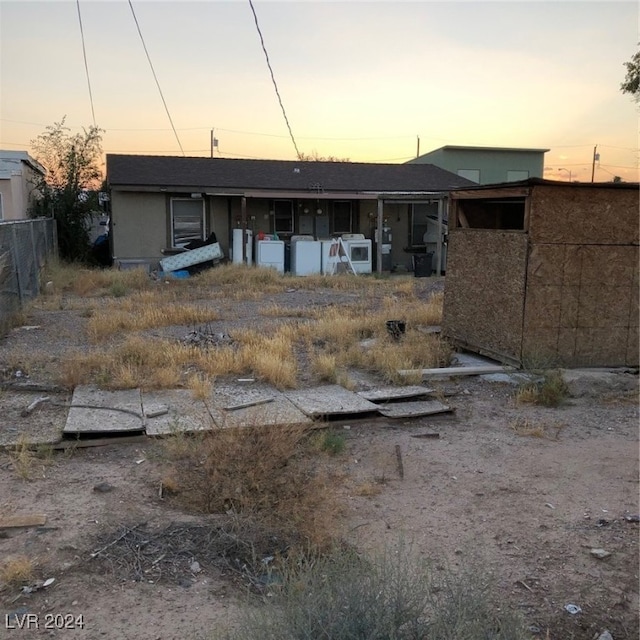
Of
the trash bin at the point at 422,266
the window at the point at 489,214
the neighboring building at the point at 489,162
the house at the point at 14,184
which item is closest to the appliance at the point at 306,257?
the trash bin at the point at 422,266

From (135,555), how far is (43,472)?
1.55 meters

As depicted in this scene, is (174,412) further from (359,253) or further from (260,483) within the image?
(359,253)

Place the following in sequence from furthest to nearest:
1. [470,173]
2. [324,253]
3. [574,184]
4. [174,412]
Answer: [470,173] < [324,253] < [574,184] < [174,412]

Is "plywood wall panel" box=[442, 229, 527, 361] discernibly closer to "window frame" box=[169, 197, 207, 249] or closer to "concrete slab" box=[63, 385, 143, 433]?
"concrete slab" box=[63, 385, 143, 433]

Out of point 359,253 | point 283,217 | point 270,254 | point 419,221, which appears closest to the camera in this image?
point 270,254

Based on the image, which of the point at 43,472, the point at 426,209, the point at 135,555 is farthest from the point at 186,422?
the point at 426,209

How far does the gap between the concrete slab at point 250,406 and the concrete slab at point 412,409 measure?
880 millimetres

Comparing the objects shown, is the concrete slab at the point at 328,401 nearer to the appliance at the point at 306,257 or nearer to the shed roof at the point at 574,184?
the shed roof at the point at 574,184

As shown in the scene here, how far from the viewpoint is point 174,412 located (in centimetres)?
585

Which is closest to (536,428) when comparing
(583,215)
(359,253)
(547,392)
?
(547,392)

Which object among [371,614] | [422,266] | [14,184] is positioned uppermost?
[14,184]

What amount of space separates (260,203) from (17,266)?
469 inches

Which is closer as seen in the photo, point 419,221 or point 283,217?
point 283,217

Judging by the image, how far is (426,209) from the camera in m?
23.6
